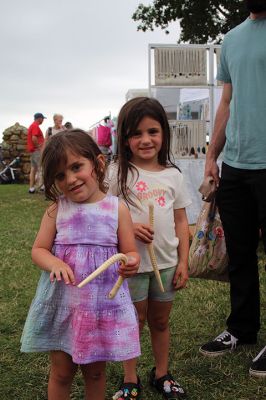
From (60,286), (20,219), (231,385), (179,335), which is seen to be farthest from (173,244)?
(20,219)

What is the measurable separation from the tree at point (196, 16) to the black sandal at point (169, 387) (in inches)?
653

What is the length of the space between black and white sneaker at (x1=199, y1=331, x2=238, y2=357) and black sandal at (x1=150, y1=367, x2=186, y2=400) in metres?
0.42

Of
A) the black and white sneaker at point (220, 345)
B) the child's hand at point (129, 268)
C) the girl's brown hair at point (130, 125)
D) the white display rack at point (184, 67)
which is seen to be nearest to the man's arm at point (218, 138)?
the girl's brown hair at point (130, 125)

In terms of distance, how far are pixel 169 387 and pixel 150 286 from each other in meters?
0.47

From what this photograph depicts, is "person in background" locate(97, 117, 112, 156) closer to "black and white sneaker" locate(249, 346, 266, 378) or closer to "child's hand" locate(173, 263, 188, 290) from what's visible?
"black and white sneaker" locate(249, 346, 266, 378)

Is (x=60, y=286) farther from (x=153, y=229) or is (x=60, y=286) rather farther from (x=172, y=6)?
(x=172, y=6)

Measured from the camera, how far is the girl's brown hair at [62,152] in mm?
1728

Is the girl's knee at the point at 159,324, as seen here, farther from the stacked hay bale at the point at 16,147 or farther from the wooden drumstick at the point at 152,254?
the stacked hay bale at the point at 16,147

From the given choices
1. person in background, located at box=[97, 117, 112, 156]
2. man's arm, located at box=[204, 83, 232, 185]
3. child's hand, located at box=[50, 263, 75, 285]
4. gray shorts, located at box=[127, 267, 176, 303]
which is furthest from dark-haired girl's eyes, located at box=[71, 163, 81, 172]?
person in background, located at box=[97, 117, 112, 156]

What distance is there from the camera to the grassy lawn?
2363mm

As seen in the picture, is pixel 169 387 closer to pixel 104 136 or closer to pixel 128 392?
pixel 128 392

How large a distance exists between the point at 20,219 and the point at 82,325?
244 inches

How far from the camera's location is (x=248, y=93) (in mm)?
2352

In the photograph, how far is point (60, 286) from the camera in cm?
173
